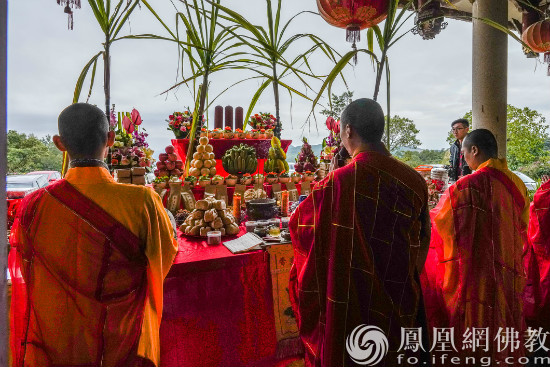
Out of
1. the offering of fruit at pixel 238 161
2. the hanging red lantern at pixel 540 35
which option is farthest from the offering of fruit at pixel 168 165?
the hanging red lantern at pixel 540 35

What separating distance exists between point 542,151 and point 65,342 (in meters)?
11.5

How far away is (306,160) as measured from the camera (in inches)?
149

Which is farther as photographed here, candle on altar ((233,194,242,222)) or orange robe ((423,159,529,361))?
candle on altar ((233,194,242,222))

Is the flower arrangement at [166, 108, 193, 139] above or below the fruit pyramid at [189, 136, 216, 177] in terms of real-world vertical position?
above

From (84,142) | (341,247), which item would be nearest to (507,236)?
(341,247)

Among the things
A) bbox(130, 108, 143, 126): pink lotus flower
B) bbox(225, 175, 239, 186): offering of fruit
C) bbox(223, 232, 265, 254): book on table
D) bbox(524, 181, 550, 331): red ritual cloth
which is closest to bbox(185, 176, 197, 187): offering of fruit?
bbox(225, 175, 239, 186): offering of fruit

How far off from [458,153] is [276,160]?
10.3ft

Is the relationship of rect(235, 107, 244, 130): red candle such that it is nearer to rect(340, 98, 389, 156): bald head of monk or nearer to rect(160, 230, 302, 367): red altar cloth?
rect(160, 230, 302, 367): red altar cloth

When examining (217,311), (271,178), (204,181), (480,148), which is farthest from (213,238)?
(480,148)

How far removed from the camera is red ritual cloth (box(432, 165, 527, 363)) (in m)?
2.09

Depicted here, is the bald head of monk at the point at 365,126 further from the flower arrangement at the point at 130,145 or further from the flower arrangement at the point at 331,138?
the flower arrangement at the point at 331,138
